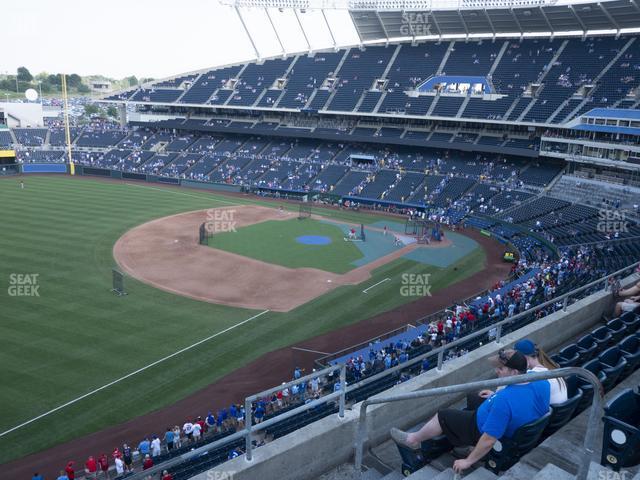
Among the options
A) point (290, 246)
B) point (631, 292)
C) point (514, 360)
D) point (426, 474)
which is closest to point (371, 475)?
point (426, 474)

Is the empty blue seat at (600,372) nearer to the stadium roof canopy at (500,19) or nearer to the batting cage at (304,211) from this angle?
the batting cage at (304,211)

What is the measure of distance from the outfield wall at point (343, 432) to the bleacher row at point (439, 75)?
4864 centimetres

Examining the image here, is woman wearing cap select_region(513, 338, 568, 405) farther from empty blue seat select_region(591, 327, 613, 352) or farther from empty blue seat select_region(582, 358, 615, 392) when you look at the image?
empty blue seat select_region(591, 327, 613, 352)

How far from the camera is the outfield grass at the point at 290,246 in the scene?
34406mm

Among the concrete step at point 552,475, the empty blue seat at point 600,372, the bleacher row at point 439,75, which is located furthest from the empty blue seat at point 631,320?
the bleacher row at point 439,75

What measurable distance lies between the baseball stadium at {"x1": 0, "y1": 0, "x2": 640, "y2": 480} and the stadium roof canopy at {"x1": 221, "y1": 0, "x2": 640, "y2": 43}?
315 mm

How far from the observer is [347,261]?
35.1 m

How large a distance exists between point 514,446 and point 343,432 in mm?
2289

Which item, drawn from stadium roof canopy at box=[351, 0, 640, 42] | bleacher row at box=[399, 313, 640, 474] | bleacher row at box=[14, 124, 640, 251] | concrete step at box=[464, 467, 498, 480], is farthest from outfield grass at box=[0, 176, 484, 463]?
stadium roof canopy at box=[351, 0, 640, 42]

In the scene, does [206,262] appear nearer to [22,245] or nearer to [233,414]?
[22,245]

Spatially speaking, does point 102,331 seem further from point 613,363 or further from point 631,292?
point 613,363

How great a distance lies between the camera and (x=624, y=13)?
169 feet

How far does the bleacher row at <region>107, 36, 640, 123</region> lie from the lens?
52769mm

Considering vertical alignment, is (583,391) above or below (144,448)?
above
